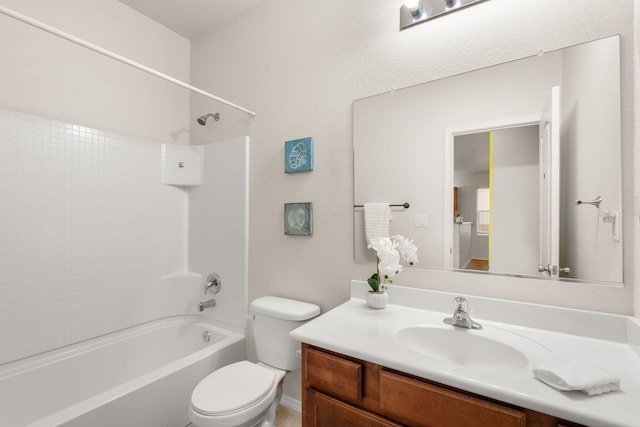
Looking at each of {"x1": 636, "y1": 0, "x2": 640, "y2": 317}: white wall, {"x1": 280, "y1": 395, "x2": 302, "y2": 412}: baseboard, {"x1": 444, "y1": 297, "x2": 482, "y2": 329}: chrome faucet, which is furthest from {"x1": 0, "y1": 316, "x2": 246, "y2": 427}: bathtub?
{"x1": 636, "y1": 0, "x2": 640, "y2": 317}: white wall

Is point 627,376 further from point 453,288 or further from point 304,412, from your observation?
point 304,412

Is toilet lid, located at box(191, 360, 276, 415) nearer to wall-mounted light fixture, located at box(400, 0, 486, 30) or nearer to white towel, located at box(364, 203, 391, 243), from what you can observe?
white towel, located at box(364, 203, 391, 243)

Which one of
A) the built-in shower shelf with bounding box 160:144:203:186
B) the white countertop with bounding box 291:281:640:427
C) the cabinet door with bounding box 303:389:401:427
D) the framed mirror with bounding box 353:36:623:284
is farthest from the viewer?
the built-in shower shelf with bounding box 160:144:203:186

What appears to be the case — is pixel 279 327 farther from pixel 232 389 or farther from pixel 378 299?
pixel 378 299

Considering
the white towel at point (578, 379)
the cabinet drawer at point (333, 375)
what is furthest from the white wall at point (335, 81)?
the cabinet drawer at point (333, 375)

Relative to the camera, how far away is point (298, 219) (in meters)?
1.82

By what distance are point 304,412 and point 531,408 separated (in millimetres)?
786

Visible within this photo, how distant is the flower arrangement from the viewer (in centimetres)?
132

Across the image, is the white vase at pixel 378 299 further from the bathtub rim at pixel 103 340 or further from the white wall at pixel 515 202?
the bathtub rim at pixel 103 340

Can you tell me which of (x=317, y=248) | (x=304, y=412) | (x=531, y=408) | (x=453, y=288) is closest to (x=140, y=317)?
(x=317, y=248)

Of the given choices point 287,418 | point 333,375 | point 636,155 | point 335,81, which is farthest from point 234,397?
point 636,155

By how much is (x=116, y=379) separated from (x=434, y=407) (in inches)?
79.5

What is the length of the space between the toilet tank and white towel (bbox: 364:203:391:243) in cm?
56

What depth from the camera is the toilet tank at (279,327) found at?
1.62m
